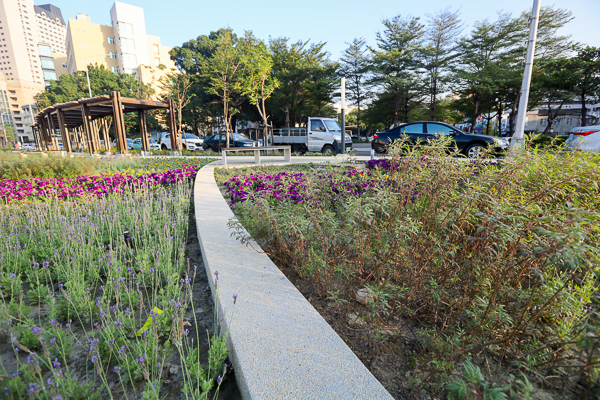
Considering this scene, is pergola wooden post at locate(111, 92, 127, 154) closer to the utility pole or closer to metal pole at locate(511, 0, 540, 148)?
the utility pole

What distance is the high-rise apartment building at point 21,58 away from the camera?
3455 inches

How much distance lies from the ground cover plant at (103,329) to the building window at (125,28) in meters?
70.8

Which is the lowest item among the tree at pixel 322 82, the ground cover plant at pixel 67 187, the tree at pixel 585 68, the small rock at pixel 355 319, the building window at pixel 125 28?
the small rock at pixel 355 319

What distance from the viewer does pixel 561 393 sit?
1371 millimetres

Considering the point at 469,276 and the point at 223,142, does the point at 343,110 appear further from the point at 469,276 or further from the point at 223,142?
the point at 469,276

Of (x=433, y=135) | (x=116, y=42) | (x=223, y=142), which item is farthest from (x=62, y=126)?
(x=116, y=42)

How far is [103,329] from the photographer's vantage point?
5.98 ft

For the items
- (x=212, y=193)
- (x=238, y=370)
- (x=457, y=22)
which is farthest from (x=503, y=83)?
(x=238, y=370)

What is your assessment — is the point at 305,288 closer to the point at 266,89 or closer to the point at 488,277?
the point at 488,277

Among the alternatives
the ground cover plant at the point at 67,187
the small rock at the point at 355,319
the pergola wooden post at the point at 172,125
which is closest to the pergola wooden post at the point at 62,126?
the pergola wooden post at the point at 172,125

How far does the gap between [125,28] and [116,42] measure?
3820 millimetres

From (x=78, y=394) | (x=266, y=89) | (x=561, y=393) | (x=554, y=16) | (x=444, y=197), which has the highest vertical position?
(x=554, y=16)

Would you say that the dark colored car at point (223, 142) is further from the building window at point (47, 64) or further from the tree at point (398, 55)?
the building window at point (47, 64)

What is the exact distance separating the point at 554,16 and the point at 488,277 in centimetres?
3411
